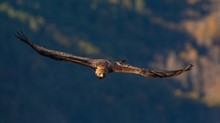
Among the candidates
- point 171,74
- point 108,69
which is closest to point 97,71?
point 108,69

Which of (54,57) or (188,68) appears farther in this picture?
(54,57)

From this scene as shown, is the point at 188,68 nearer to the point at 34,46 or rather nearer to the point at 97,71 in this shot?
the point at 97,71

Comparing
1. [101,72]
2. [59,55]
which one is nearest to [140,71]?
[101,72]

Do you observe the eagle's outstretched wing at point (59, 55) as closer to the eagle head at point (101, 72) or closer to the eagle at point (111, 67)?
the eagle at point (111, 67)

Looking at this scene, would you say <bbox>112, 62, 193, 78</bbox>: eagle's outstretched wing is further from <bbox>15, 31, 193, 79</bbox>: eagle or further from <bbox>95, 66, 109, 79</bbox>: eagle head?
<bbox>95, 66, 109, 79</bbox>: eagle head

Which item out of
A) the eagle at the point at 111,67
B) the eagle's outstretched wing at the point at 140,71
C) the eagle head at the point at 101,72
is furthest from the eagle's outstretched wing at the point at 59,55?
the eagle's outstretched wing at the point at 140,71

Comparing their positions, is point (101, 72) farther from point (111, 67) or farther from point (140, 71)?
point (140, 71)

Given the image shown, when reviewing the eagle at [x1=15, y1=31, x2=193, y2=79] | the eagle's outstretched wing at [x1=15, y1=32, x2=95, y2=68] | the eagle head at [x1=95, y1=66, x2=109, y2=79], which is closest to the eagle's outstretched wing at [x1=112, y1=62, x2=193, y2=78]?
the eagle at [x1=15, y1=31, x2=193, y2=79]

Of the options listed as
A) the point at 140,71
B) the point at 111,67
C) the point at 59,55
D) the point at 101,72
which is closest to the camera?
the point at 101,72
